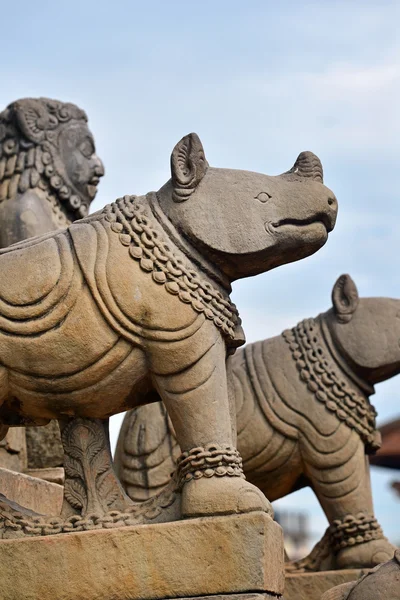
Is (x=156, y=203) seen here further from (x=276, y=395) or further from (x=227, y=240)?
(x=276, y=395)

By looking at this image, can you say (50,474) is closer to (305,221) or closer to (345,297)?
(345,297)

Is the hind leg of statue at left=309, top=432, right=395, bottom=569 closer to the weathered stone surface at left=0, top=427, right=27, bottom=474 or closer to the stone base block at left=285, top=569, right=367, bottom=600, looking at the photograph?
the stone base block at left=285, top=569, right=367, bottom=600

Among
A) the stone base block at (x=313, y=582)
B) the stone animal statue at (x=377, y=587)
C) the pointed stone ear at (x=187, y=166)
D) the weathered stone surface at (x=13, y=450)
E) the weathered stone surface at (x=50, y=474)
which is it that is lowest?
the stone animal statue at (x=377, y=587)

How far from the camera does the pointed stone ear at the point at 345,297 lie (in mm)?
7531

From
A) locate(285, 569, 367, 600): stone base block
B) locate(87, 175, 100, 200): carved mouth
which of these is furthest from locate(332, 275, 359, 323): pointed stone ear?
locate(87, 175, 100, 200): carved mouth

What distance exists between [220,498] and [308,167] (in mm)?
1525

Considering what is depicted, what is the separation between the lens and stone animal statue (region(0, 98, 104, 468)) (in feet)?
25.9

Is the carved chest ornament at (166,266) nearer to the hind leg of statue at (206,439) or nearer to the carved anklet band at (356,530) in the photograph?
the hind leg of statue at (206,439)

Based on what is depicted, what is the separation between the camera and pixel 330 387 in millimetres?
7355

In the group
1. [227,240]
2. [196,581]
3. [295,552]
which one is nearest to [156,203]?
[227,240]

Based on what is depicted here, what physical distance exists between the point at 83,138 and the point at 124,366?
10.6 ft

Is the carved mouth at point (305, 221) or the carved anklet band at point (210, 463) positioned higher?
the carved mouth at point (305, 221)

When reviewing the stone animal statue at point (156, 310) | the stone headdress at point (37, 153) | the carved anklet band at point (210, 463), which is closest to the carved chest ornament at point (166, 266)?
the stone animal statue at point (156, 310)

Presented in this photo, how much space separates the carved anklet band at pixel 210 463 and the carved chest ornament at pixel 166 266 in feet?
Result: 1.68
